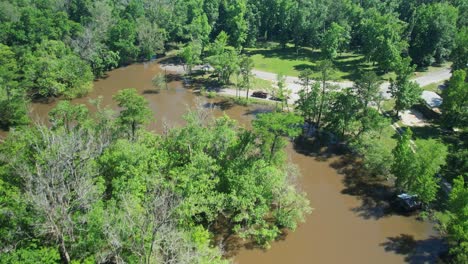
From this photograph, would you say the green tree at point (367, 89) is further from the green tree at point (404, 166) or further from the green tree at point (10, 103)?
the green tree at point (10, 103)

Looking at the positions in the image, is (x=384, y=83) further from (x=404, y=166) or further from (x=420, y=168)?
(x=420, y=168)

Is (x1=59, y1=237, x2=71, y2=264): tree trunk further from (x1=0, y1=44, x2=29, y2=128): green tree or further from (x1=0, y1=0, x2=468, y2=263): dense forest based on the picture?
(x1=0, y1=44, x2=29, y2=128): green tree

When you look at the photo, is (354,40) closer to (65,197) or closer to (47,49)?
(47,49)

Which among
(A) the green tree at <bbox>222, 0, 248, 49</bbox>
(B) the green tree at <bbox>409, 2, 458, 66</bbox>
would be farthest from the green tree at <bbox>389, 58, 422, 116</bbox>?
(A) the green tree at <bbox>222, 0, 248, 49</bbox>

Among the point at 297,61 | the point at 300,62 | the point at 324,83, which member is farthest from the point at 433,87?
the point at 324,83

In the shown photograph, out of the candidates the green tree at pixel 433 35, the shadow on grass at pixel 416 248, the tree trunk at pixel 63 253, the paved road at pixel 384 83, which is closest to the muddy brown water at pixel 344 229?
the shadow on grass at pixel 416 248

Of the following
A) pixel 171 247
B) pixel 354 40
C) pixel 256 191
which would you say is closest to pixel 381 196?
pixel 256 191
